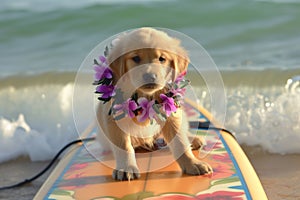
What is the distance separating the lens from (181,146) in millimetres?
2684

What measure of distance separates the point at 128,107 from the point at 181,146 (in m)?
0.33

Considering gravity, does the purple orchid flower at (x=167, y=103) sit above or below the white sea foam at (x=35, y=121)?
above

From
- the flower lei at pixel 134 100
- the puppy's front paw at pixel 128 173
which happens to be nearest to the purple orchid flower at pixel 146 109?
the flower lei at pixel 134 100

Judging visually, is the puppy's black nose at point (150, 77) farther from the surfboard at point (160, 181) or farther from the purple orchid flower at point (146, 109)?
the surfboard at point (160, 181)

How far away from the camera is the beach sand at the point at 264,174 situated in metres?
3.25

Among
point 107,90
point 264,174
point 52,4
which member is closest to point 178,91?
point 107,90

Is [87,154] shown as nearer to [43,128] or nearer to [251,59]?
[43,128]

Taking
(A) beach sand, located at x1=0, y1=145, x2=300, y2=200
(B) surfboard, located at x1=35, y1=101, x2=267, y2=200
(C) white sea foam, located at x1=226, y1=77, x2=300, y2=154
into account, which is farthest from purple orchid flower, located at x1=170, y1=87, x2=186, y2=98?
(C) white sea foam, located at x1=226, y1=77, x2=300, y2=154

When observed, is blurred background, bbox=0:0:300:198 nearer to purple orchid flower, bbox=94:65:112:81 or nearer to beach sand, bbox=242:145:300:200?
beach sand, bbox=242:145:300:200

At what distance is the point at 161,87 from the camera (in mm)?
2436

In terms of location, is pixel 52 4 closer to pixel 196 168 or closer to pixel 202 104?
pixel 202 104

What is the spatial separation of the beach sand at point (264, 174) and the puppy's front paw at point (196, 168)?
0.60 meters

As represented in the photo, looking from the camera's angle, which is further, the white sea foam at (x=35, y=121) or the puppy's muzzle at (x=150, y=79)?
the white sea foam at (x=35, y=121)

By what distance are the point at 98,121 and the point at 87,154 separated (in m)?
0.44
